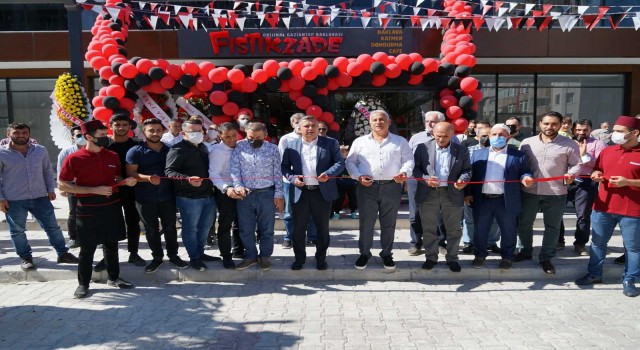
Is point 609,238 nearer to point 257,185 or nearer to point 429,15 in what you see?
point 257,185

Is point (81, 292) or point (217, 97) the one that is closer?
point (81, 292)

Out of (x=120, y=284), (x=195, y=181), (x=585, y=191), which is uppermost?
(x=195, y=181)

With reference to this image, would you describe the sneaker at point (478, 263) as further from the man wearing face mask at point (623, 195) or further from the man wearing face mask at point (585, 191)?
the man wearing face mask at point (585, 191)

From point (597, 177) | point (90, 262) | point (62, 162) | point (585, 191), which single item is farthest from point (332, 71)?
point (90, 262)

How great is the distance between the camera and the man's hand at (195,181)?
5.20 m

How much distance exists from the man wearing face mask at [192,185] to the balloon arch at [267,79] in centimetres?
342

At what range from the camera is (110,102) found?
8289mm

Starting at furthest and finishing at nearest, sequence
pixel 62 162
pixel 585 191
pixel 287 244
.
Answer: pixel 287 244 → pixel 62 162 → pixel 585 191

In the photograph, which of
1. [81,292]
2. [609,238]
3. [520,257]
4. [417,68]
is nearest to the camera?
[81,292]

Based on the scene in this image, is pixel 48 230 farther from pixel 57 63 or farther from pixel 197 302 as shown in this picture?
pixel 57 63

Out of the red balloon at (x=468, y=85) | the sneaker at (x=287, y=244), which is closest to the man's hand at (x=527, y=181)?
the sneaker at (x=287, y=244)

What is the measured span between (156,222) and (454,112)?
19.2 feet

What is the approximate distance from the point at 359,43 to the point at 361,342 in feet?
32.7

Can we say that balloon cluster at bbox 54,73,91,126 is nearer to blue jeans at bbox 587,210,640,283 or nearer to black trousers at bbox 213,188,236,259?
black trousers at bbox 213,188,236,259
